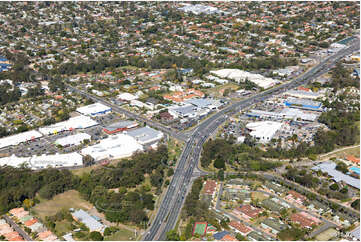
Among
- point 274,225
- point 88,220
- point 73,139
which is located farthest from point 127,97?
point 274,225

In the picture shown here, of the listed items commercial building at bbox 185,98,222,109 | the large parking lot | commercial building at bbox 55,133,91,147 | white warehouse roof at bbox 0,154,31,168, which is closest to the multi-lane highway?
commercial building at bbox 185,98,222,109

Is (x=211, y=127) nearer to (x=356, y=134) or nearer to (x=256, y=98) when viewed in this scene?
(x=256, y=98)

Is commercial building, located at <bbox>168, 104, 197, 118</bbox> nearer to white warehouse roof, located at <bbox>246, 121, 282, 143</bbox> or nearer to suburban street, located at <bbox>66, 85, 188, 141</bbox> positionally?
suburban street, located at <bbox>66, 85, 188, 141</bbox>

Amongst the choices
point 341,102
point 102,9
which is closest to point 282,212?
point 341,102

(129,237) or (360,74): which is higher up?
(360,74)

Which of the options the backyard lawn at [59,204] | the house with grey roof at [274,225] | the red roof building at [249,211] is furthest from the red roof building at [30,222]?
the house with grey roof at [274,225]

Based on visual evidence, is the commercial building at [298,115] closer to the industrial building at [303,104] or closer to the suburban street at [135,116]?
the industrial building at [303,104]
